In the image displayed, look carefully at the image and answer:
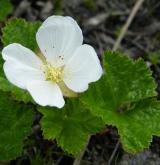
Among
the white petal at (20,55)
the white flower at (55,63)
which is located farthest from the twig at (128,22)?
the white petal at (20,55)

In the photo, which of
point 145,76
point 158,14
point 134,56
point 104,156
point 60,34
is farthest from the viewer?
point 158,14

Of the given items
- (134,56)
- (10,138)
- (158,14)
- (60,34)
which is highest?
(158,14)

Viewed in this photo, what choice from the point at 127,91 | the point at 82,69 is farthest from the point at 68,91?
the point at 127,91

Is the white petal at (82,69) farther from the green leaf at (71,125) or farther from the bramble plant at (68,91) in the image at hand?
the green leaf at (71,125)

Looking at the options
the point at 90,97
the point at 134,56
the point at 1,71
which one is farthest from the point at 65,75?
the point at 134,56

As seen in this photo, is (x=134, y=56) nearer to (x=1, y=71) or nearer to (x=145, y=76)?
(x=145, y=76)

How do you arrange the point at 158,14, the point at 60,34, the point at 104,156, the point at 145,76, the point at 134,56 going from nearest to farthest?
1. the point at 60,34
2. the point at 145,76
3. the point at 104,156
4. the point at 134,56
5. the point at 158,14
